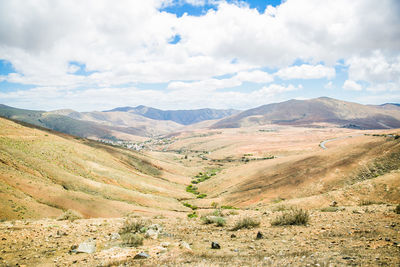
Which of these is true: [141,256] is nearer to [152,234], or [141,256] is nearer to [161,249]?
[161,249]

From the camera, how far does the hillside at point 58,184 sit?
2369 cm

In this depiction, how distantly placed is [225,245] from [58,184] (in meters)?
32.3

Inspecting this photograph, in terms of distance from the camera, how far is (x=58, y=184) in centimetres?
3300

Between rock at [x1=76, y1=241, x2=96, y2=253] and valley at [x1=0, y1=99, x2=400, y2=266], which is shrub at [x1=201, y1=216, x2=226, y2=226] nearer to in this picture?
valley at [x1=0, y1=99, x2=400, y2=266]

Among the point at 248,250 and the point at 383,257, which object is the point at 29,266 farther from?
the point at 383,257

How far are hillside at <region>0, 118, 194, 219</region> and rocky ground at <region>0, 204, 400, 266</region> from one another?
11.9 metres

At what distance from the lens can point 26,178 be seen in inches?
1127

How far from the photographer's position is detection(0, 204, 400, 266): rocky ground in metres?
7.95

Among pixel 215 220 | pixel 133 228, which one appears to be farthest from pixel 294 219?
pixel 133 228

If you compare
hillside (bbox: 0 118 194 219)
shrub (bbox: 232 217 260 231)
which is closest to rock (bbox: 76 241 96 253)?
shrub (bbox: 232 217 260 231)

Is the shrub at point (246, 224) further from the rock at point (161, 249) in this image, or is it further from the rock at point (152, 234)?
the rock at point (161, 249)

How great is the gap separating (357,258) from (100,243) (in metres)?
11.9

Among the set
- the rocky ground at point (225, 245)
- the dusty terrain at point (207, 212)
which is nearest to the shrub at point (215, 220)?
the dusty terrain at point (207, 212)

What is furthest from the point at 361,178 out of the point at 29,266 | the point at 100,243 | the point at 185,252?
the point at 29,266
